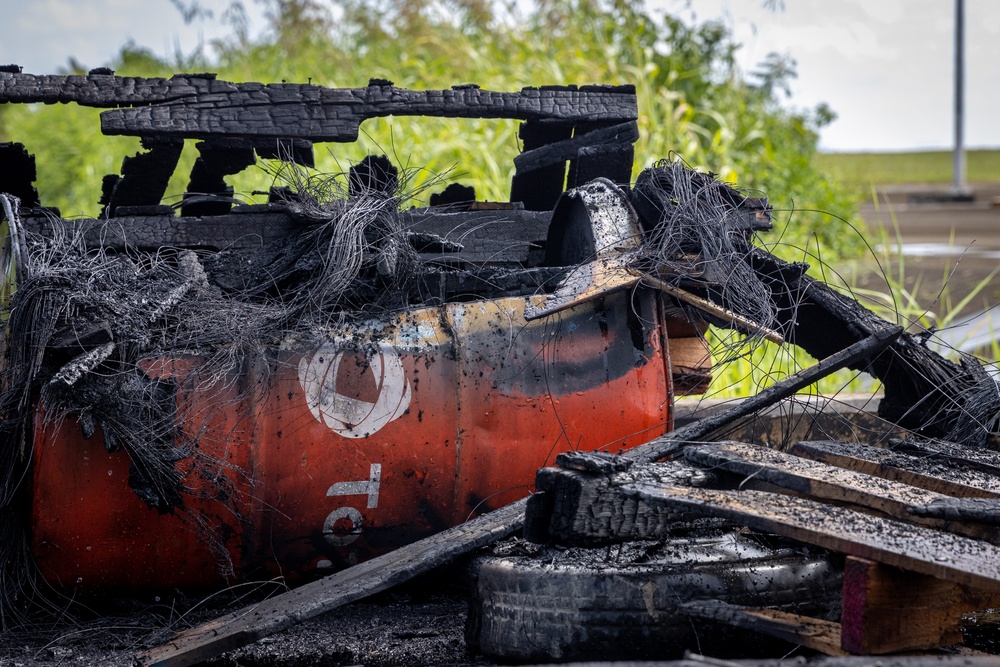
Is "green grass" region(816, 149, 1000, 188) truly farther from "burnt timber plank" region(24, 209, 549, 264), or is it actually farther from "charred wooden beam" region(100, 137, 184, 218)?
"charred wooden beam" region(100, 137, 184, 218)

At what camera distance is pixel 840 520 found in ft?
6.95

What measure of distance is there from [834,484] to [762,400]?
1.92 ft

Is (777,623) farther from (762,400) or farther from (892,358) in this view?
(892,358)

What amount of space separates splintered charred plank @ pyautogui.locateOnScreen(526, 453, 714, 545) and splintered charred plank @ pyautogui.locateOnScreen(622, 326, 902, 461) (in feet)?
0.74

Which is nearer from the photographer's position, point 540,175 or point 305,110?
point 305,110

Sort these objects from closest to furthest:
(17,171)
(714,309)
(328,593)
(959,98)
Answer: (328,593) → (714,309) → (17,171) → (959,98)

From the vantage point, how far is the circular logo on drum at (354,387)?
9.10 ft

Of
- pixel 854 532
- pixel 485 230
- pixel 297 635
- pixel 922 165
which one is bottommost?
pixel 297 635

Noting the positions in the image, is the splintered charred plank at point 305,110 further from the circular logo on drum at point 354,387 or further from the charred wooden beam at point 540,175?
the circular logo on drum at point 354,387

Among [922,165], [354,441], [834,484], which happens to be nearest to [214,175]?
[354,441]

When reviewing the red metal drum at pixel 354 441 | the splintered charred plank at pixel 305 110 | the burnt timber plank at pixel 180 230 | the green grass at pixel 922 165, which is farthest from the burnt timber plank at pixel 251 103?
the green grass at pixel 922 165

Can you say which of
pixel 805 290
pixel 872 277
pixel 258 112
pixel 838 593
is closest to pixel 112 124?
pixel 258 112

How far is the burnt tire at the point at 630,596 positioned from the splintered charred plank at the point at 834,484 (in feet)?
0.73

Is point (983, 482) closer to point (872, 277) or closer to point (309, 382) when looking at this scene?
point (309, 382)
